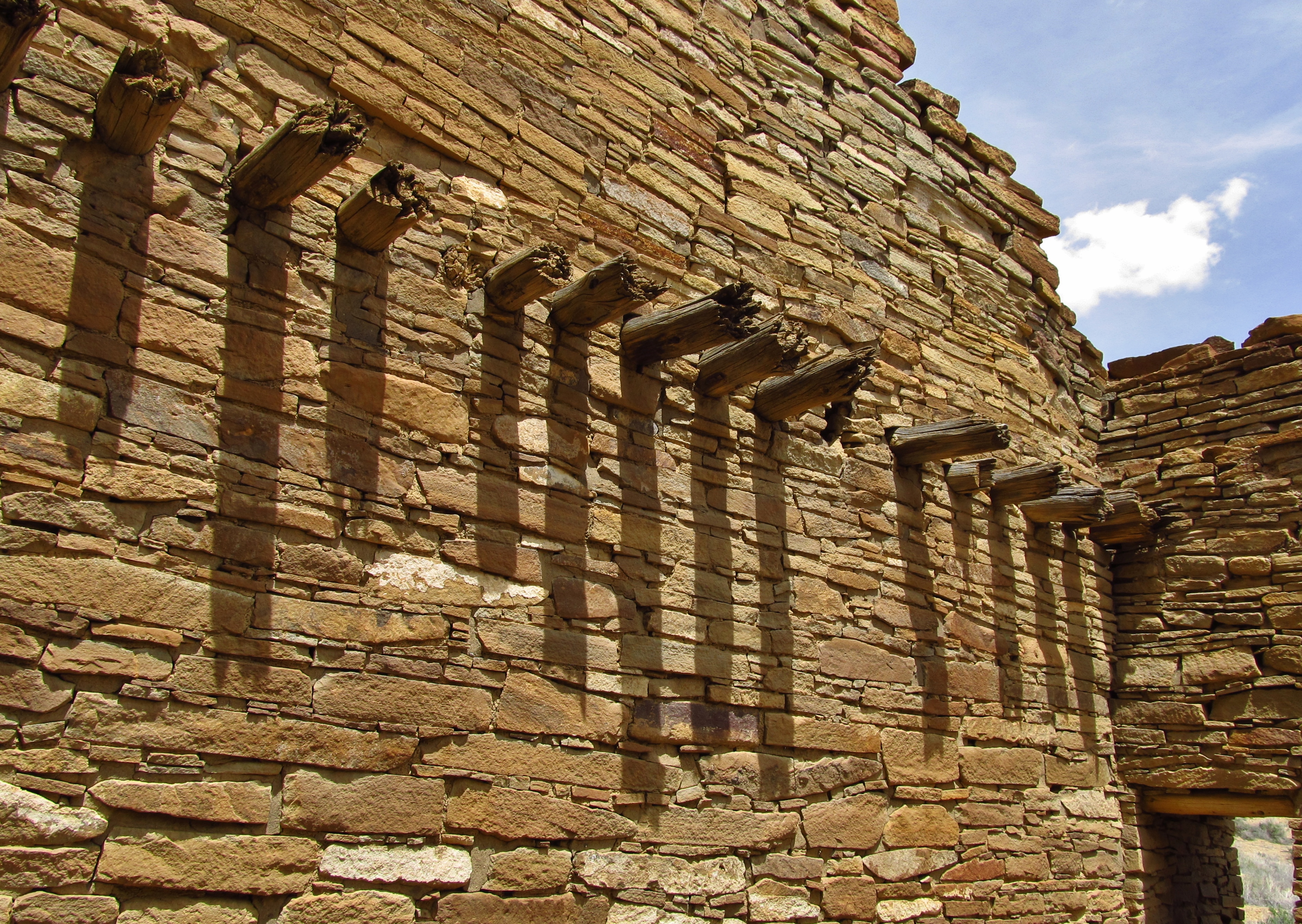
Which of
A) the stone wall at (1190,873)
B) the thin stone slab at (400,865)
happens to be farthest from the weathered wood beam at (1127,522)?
the thin stone slab at (400,865)

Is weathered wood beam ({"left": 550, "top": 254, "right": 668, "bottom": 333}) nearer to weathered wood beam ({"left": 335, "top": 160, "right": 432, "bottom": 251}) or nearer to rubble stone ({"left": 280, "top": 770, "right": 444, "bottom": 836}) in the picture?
weathered wood beam ({"left": 335, "top": 160, "right": 432, "bottom": 251})

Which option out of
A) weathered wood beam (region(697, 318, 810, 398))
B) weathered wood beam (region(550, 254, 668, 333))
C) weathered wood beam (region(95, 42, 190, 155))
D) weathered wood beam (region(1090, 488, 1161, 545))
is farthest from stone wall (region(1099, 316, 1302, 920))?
weathered wood beam (region(95, 42, 190, 155))

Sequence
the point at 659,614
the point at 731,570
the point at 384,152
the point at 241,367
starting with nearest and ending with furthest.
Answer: the point at 241,367 < the point at 384,152 < the point at 659,614 < the point at 731,570

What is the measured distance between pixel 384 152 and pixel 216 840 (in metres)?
2.71

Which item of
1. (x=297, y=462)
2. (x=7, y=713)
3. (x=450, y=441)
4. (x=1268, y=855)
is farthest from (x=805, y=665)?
(x=1268, y=855)

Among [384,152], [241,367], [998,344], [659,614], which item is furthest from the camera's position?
[998,344]

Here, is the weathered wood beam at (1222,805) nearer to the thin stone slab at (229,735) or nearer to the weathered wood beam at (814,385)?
the weathered wood beam at (814,385)

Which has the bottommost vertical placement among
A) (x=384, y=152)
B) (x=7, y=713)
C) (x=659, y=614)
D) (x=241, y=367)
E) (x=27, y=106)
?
(x=7, y=713)

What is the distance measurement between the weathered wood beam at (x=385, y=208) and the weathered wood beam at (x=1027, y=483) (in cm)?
426

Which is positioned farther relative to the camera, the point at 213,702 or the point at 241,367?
the point at 241,367

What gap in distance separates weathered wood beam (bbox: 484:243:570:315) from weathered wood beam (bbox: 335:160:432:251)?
17.4 inches

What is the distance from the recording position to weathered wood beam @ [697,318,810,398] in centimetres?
447

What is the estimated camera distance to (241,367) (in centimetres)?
334

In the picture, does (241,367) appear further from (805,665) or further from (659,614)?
(805,665)
